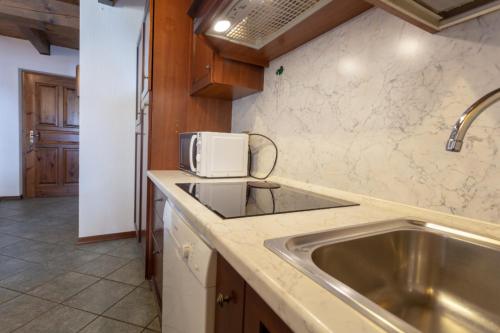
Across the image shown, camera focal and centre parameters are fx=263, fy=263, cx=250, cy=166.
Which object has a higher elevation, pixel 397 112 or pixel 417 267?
pixel 397 112

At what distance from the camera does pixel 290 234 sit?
589 millimetres

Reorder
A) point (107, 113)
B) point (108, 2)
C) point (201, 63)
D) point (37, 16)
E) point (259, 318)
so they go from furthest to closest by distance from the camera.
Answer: point (37, 16) < point (107, 113) < point (108, 2) < point (201, 63) < point (259, 318)

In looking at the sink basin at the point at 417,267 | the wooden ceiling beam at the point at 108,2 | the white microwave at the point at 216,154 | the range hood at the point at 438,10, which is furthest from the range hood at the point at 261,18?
the wooden ceiling beam at the point at 108,2

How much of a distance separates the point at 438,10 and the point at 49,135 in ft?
17.3

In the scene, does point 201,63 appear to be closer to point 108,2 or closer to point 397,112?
point 397,112

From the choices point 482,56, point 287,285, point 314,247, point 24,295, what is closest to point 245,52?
point 482,56

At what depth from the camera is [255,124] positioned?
176 centimetres

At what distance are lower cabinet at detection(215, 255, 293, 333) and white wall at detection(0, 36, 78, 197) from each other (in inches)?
196

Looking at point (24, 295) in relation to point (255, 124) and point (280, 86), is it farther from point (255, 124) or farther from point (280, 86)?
point (280, 86)

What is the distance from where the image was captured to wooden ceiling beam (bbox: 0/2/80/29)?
297 cm

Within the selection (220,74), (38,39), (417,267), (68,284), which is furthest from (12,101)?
(417,267)

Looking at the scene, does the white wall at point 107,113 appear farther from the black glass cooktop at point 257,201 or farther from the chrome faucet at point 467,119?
the chrome faucet at point 467,119

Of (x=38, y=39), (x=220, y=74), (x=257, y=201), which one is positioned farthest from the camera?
(x=38, y=39)

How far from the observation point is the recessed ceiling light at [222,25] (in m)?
1.14
